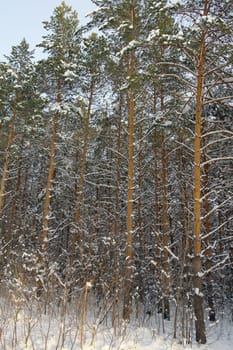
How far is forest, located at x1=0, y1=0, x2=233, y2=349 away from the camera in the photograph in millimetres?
8797

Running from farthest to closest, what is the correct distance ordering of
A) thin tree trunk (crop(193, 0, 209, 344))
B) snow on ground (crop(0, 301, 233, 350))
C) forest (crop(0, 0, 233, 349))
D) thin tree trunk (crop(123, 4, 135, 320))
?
thin tree trunk (crop(123, 4, 135, 320)) → forest (crop(0, 0, 233, 349)) → thin tree trunk (crop(193, 0, 209, 344)) → snow on ground (crop(0, 301, 233, 350))

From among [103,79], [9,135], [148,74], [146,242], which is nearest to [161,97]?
[103,79]

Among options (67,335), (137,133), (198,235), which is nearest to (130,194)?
(198,235)

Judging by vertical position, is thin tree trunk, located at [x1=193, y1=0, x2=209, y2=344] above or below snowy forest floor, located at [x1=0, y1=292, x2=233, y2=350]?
above

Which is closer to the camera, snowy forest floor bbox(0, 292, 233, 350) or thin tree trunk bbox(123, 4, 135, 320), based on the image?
snowy forest floor bbox(0, 292, 233, 350)

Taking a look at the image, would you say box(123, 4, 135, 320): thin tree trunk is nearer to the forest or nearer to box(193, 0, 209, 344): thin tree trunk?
the forest

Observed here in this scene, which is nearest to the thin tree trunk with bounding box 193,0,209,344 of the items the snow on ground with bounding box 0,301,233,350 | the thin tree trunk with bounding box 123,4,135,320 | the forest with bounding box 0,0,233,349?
the forest with bounding box 0,0,233,349

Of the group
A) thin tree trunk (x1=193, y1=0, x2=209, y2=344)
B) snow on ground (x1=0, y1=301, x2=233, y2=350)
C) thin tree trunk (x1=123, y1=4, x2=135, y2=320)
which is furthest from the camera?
thin tree trunk (x1=123, y1=4, x2=135, y2=320)

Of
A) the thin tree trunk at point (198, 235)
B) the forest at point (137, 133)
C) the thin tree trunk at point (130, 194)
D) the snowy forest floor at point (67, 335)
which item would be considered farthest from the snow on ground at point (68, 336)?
the thin tree trunk at point (130, 194)

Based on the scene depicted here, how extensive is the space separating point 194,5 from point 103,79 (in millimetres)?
6082

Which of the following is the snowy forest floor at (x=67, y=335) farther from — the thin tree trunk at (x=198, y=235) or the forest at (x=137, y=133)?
the forest at (x=137, y=133)

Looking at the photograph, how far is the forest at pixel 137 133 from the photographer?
8.80m

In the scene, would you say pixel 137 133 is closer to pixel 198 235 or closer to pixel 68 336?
pixel 198 235

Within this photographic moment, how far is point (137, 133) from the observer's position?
15.0 metres
